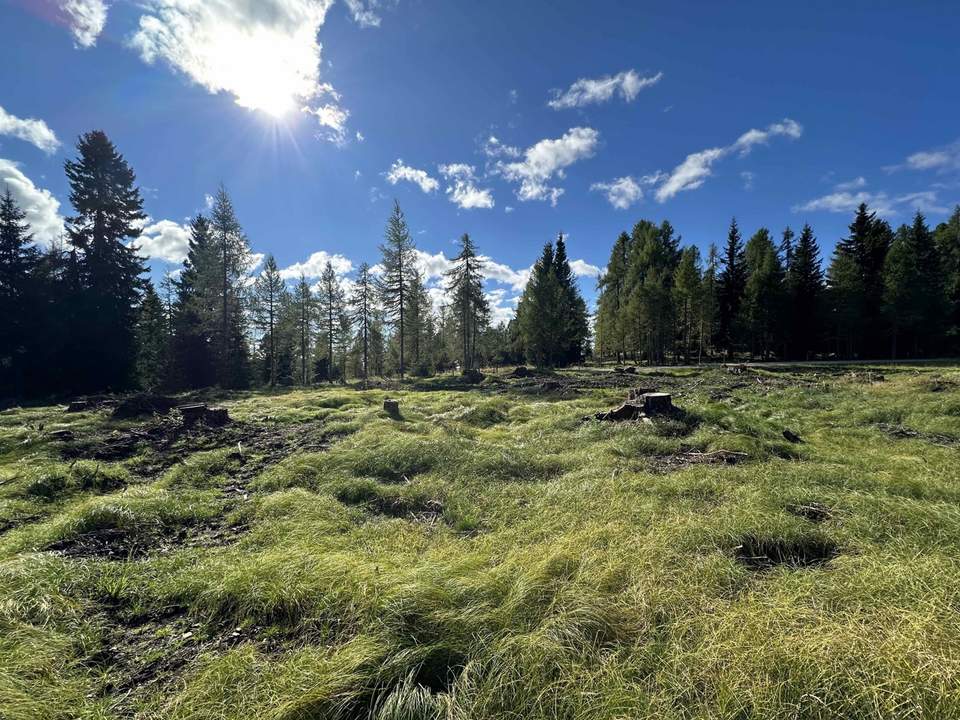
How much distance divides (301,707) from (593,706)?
1.77m

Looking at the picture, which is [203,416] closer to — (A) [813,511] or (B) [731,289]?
(A) [813,511]

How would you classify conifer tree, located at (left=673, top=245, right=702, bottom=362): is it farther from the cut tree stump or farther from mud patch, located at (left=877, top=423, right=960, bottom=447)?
the cut tree stump

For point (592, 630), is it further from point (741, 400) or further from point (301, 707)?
point (741, 400)

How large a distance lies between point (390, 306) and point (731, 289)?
41.5m

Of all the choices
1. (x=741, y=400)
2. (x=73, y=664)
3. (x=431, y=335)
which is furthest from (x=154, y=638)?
(x=431, y=335)

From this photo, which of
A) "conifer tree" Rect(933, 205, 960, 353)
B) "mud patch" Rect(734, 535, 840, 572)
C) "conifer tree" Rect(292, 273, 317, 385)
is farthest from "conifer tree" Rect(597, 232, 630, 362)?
"mud patch" Rect(734, 535, 840, 572)

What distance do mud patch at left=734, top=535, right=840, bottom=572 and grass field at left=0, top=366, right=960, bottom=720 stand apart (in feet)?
0.07

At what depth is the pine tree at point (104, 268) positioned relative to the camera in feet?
87.2

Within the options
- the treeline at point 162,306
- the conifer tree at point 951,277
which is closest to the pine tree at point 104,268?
the treeline at point 162,306

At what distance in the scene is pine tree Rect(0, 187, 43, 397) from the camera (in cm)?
2539

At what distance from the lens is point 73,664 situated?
9.40ft

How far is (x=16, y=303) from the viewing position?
2595cm

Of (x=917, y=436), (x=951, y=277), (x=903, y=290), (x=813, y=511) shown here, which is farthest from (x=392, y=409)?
(x=951, y=277)

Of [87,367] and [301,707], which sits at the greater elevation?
[87,367]
